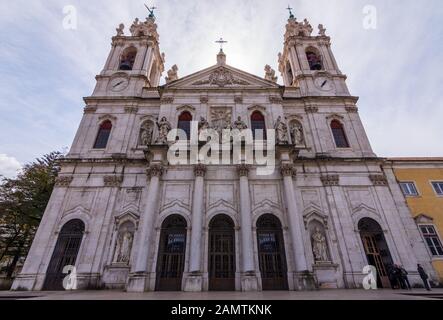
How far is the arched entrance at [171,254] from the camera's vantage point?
45.0ft

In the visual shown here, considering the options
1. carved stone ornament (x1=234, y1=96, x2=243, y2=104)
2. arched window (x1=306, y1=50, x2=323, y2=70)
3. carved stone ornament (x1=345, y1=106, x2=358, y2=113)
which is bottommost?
carved stone ornament (x1=345, y1=106, x2=358, y2=113)

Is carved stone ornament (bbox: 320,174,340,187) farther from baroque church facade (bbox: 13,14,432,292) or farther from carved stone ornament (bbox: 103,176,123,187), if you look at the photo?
carved stone ornament (bbox: 103,176,123,187)

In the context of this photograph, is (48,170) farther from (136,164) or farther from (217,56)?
(217,56)

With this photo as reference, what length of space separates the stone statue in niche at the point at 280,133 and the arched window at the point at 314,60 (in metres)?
10.3

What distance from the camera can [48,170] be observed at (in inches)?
943

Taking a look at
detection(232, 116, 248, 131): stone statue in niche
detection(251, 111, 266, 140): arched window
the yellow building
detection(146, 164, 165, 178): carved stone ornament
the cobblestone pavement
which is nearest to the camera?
the cobblestone pavement

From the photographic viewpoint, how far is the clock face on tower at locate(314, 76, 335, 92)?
868 inches

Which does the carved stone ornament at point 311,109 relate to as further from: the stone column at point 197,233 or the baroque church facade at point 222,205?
the stone column at point 197,233

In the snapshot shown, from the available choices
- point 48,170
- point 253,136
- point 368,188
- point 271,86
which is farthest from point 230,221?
point 48,170

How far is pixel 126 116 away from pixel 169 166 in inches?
278

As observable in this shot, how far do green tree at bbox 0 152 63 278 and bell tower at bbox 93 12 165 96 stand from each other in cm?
881

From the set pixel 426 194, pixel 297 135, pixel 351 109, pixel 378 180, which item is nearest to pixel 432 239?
pixel 426 194

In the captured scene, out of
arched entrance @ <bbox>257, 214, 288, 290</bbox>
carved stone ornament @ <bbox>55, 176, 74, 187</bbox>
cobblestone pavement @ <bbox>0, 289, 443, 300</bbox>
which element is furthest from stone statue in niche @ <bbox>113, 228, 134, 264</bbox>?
arched entrance @ <bbox>257, 214, 288, 290</bbox>

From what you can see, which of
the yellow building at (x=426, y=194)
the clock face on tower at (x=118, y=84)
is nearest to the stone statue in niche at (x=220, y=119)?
the clock face on tower at (x=118, y=84)
